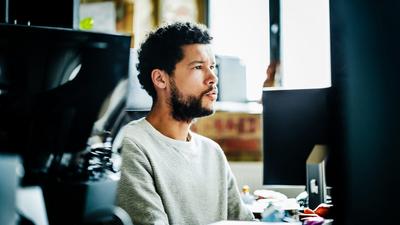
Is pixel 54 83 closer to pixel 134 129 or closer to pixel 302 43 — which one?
pixel 134 129

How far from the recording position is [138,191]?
1335 millimetres

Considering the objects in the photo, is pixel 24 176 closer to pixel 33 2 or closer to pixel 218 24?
pixel 33 2

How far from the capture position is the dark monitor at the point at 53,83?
2.03ft

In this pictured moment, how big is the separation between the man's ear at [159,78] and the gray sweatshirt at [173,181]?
205mm

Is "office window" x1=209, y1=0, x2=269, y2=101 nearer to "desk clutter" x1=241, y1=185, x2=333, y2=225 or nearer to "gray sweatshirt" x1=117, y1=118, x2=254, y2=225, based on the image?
"desk clutter" x1=241, y1=185, x2=333, y2=225

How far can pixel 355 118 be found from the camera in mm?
479

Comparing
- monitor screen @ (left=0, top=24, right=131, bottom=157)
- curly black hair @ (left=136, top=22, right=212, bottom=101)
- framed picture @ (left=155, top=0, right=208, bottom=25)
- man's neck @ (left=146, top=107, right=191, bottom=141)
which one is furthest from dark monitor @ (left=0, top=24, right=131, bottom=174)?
framed picture @ (left=155, top=0, right=208, bottom=25)

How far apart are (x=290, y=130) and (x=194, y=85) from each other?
1.29ft

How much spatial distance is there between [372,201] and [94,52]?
0.41 meters

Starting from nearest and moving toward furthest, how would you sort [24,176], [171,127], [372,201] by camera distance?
[372,201] < [24,176] < [171,127]

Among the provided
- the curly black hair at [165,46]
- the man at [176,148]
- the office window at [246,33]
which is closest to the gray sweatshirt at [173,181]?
the man at [176,148]

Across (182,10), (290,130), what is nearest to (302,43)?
(182,10)

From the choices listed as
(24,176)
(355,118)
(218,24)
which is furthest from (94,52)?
(218,24)

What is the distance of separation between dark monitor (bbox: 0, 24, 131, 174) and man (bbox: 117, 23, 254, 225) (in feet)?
2.30
